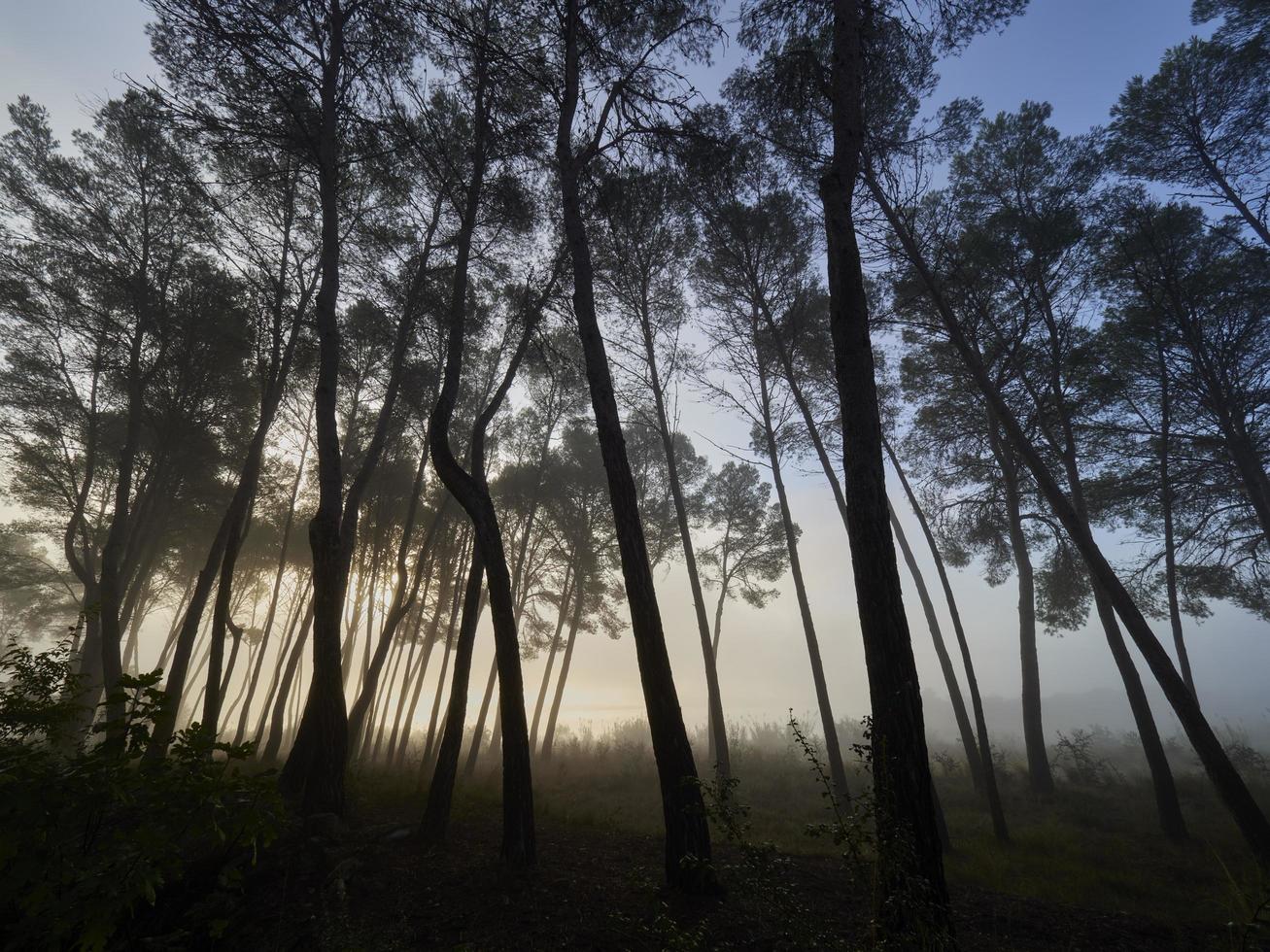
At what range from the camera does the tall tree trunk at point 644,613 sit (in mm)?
4457

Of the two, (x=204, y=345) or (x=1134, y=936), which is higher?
(x=204, y=345)

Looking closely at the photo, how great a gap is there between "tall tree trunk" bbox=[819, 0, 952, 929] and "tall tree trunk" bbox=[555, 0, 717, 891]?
52.3 inches

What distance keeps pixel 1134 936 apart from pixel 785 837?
4.36 meters

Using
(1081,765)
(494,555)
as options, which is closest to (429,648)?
(494,555)

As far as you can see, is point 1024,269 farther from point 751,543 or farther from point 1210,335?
point 751,543

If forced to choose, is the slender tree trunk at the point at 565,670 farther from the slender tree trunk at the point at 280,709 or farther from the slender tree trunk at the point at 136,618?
the slender tree trunk at the point at 136,618

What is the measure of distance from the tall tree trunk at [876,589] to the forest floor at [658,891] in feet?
1.09

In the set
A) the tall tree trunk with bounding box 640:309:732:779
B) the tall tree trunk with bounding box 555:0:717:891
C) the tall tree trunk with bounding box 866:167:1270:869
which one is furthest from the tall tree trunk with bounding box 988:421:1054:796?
the tall tree trunk with bounding box 555:0:717:891

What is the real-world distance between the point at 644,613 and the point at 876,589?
84.6 inches

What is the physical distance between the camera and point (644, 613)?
510 cm

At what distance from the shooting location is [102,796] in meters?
2.10

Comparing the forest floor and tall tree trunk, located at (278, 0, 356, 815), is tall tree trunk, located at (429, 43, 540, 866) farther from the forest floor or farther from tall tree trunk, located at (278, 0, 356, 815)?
tall tree trunk, located at (278, 0, 356, 815)

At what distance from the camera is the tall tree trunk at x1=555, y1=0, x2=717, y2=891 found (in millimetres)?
4457

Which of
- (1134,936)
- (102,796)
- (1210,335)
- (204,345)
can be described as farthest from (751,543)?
(102,796)
